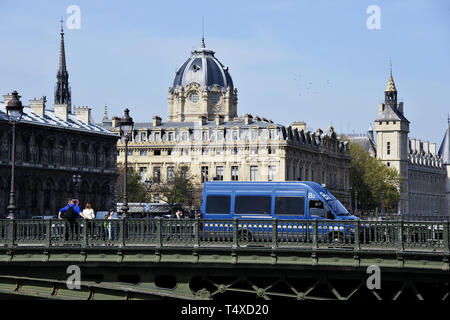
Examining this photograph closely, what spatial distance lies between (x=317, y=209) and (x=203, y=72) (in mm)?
125261

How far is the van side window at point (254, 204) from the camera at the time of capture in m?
49.7

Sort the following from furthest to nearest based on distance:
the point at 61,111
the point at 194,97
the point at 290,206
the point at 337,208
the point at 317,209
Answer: the point at 194,97 < the point at 61,111 < the point at 337,208 < the point at 290,206 < the point at 317,209

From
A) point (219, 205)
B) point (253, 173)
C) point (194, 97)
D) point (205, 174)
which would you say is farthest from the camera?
point (194, 97)

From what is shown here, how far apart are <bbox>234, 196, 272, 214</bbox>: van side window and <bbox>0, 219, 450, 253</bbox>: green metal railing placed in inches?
481

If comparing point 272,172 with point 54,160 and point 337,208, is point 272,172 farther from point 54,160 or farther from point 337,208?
point 337,208

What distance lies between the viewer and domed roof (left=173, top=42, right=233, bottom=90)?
173125 millimetres

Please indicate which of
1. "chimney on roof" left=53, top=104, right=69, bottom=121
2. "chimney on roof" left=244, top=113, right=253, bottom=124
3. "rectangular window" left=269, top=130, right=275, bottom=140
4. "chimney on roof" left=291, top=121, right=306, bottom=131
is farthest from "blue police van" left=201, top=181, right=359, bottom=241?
"chimney on roof" left=291, top=121, right=306, bottom=131

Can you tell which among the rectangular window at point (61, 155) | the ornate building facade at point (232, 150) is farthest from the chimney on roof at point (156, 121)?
A: the rectangular window at point (61, 155)

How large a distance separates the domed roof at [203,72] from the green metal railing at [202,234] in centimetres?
13658

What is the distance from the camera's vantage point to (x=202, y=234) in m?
36.3

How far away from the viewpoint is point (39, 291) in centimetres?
3528

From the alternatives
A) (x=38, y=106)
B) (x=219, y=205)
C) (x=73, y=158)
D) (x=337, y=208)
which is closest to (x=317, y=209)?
(x=337, y=208)
